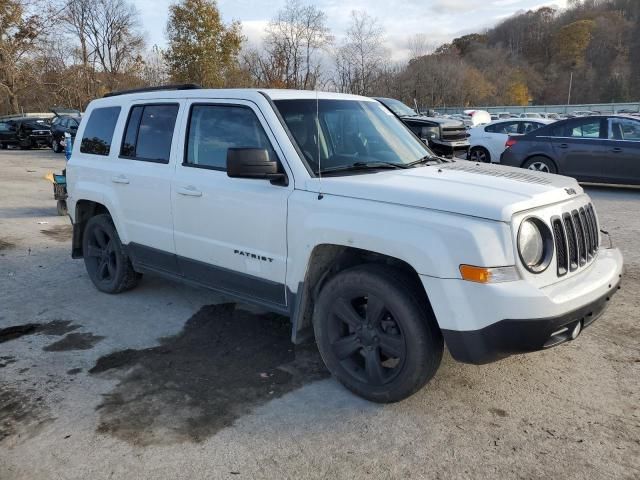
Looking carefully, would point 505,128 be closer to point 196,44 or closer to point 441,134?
point 441,134

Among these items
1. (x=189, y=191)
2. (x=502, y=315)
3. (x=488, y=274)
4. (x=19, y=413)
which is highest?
(x=189, y=191)

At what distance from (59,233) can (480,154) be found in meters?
11.4

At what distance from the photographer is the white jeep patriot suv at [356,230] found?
9.33 feet

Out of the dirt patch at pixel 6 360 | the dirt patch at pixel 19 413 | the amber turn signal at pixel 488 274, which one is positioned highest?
the amber turn signal at pixel 488 274

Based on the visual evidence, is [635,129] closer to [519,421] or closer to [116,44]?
[519,421]

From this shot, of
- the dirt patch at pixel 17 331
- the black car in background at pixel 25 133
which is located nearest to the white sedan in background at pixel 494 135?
the dirt patch at pixel 17 331

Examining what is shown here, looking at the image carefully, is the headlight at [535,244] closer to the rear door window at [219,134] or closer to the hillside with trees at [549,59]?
the rear door window at [219,134]

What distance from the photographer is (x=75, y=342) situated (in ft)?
14.4

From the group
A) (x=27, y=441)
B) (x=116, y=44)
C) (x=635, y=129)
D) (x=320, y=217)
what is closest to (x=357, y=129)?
(x=320, y=217)

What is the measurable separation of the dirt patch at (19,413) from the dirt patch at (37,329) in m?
1.01

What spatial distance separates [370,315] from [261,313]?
6.20 ft

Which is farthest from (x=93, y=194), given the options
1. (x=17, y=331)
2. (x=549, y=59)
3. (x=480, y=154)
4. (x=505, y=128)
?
(x=549, y=59)

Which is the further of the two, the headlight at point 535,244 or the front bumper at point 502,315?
the headlight at point 535,244

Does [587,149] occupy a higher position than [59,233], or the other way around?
[587,149]
